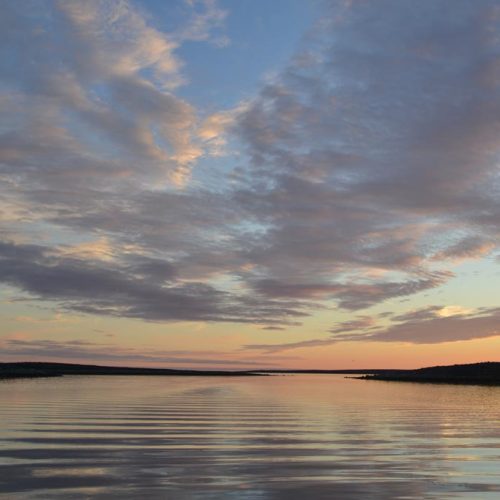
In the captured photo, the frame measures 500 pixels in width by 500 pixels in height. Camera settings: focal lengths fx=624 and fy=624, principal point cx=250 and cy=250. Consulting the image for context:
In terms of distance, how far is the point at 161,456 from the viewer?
67.8 feet

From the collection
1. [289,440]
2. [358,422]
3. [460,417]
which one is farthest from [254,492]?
[460,417]

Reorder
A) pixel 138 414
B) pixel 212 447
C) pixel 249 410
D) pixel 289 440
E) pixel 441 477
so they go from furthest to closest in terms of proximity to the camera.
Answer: pixel 249 410
pixel 138 414
pixel 289 440
pixel 212 447
pixel 441 477

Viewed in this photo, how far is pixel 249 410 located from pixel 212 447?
1959 cm

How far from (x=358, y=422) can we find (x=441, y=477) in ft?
54.2

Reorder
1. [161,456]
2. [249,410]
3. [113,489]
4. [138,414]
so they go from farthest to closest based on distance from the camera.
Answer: [249,410], [138,414], [161,456], [113,489]

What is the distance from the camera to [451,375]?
150250mm

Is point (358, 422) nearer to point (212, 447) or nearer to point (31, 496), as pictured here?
point (212, 447)

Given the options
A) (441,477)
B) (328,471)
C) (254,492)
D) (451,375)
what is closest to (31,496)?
(254,492)

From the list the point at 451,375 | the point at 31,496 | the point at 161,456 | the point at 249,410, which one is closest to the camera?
the point at 31,496

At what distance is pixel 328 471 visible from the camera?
18.2 metres

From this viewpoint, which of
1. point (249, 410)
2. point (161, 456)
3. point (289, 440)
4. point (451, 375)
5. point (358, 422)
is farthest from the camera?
point (451, 375)

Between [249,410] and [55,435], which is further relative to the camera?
[249,410]

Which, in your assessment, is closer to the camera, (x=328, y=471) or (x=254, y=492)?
(x=254, y=492)

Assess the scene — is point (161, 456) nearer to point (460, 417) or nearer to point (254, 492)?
point (254, 492)
